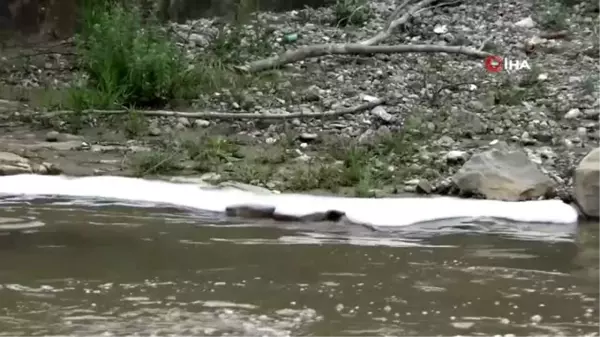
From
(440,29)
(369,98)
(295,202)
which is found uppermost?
(440,29)

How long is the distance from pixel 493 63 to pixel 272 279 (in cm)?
475

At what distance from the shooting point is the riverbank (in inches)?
212

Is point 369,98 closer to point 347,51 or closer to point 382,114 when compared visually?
point 382,114

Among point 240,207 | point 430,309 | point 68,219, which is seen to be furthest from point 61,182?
point 430,309

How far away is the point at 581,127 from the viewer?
247 inches

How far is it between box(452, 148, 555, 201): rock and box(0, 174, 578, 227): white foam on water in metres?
0.11

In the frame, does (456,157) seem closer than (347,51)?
Yes

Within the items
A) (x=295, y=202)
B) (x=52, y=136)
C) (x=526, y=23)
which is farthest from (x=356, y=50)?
(x=295, y=202)

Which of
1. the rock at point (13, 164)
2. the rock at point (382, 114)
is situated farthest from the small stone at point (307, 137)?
the rock at point (13, 164)

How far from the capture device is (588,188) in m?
4.80

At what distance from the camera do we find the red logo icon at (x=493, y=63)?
7.78m

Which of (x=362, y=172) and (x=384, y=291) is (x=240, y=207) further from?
(x=384, y=291)

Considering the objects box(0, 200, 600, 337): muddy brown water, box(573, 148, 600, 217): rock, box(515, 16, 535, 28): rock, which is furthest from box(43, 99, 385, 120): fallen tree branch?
box(515, 16, 535, 28): rock

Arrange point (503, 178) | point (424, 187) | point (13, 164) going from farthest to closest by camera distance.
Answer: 1. point (13, 164)
2. point (424, 187)
3. point (503, 178)
